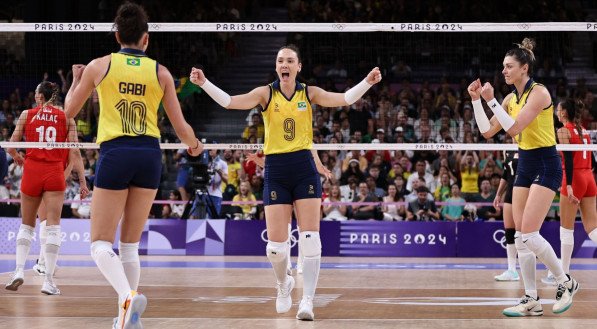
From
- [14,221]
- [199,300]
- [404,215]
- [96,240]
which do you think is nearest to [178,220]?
[14,221]

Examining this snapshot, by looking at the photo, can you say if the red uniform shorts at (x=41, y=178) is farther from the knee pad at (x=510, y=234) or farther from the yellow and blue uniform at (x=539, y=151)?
the knee pad at (x=510, y=234)

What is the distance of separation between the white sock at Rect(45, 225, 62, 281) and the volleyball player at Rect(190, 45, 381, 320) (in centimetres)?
311

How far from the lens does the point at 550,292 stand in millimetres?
10531

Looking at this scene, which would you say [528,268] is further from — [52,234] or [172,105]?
[52,234]

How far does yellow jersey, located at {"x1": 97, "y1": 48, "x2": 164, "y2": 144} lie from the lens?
6680mm

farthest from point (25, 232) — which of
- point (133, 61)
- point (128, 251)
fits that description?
point (133, 61)

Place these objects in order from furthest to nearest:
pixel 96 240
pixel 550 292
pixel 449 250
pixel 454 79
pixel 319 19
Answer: pixel 319 19 < pixel 454 79 < pixel 449 250 < pixel 550 292 < pixel 96 240

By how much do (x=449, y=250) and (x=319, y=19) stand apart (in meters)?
8.70

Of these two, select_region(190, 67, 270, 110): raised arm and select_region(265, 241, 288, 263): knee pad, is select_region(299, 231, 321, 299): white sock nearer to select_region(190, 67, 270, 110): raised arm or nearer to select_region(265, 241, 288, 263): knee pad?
select_region(265, 241, 288, 263): knee pad

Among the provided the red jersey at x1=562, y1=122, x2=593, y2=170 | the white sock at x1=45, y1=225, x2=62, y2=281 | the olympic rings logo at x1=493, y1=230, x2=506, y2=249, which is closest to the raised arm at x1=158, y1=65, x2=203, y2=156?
the white sock at x1=45, y1=225, x2=62, y2=281

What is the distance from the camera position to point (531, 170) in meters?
8.77

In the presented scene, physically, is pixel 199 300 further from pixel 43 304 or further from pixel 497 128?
pixel 497 128

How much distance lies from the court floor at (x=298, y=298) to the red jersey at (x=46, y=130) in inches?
59.7

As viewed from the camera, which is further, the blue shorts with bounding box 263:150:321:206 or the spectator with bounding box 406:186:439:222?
the spectator with bounding box 406:186:439:222
